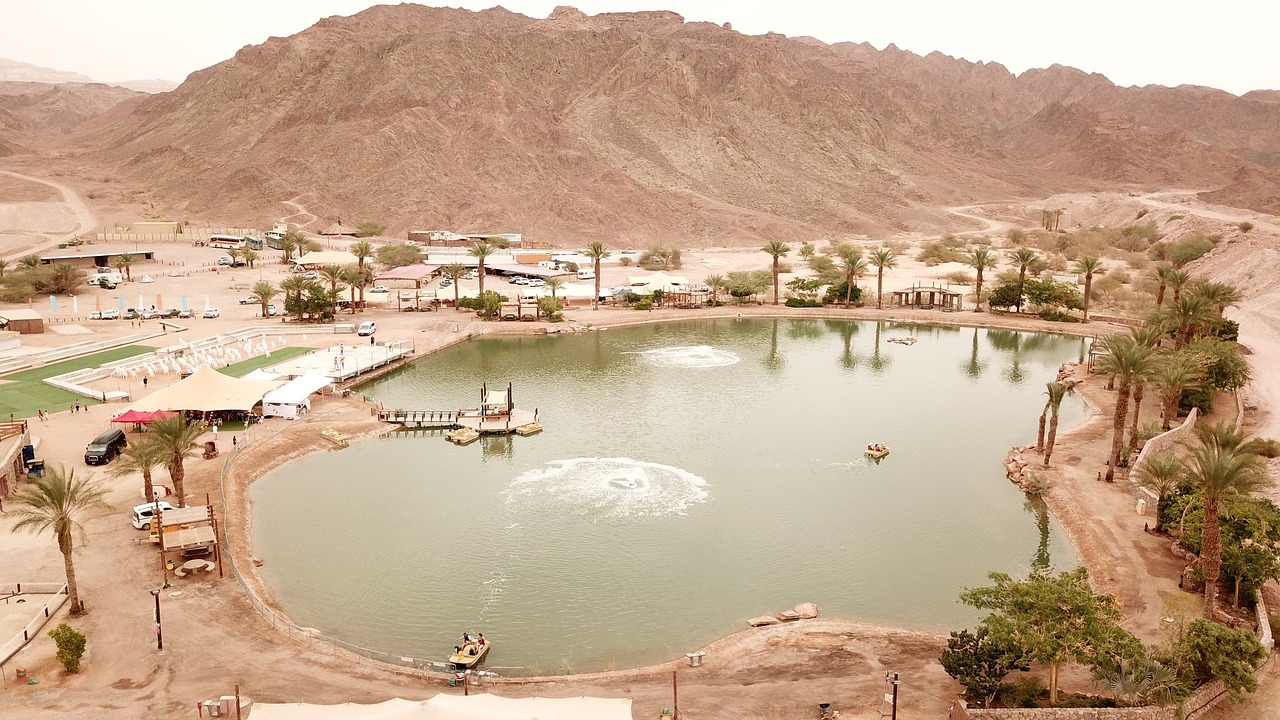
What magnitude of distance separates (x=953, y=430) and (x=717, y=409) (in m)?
12.5

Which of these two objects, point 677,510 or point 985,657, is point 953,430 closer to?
point 677,510

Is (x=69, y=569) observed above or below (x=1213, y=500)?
below

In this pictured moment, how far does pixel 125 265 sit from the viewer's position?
86.8 m

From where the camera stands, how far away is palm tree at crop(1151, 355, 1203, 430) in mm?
39906

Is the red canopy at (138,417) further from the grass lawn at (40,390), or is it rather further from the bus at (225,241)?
the bus at (225,241)

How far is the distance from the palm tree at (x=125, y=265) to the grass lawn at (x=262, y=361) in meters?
37.7

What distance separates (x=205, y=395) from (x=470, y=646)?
2434cm

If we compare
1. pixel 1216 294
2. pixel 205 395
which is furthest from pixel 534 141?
pixel 1216 294

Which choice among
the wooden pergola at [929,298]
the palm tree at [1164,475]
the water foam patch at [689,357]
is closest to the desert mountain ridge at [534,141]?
the wooden pergola at [929,298]

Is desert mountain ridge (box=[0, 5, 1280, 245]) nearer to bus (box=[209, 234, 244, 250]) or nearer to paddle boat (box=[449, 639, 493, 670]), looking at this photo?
bus (box=[209, 234, 244, 250])

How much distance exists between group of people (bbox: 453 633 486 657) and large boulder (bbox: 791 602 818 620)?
9.61 m

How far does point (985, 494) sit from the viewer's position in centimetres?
3819

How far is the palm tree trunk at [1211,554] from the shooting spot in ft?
82.7

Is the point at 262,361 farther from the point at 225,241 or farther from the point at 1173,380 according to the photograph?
the point at 225,241
